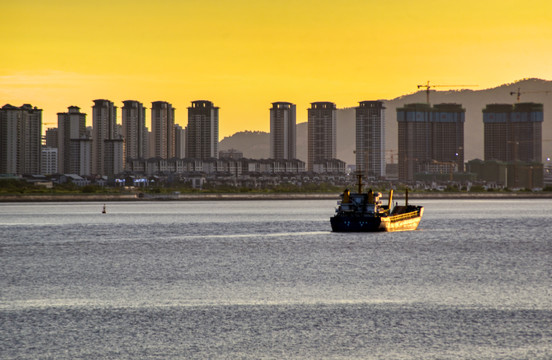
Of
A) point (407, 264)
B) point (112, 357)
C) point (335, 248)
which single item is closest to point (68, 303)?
point (112, 357)

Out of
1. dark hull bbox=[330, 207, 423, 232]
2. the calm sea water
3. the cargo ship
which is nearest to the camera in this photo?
the calm sea water

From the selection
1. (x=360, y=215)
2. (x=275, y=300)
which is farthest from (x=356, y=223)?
(x=275, y=300)

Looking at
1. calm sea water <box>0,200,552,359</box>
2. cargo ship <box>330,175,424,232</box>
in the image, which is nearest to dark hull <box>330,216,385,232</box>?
cargo ship <box>330,175,424,232</box>

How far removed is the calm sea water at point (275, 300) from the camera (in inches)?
1080

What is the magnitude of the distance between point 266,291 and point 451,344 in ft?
53.6

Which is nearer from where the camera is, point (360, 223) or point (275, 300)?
point (275, 300)

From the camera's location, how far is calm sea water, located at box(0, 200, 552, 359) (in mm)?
27422

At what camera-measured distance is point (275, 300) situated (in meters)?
39.1

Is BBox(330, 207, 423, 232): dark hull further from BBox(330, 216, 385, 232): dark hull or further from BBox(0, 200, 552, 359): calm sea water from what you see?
BBox(0, 200, 552, 359): calm sea water

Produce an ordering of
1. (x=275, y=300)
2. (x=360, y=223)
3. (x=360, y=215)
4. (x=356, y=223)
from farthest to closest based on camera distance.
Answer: (x=356, y=223) < (x=360, y=223) < (x=360, y=215) < (x=275, y=300)

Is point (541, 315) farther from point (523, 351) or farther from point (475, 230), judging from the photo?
point (475, 230)

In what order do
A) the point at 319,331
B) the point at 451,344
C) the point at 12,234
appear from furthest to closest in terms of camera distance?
the point at 12,234, the point at 319,331, the point at 451,344

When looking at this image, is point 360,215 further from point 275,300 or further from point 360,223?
point 275,300

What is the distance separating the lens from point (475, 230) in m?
105
